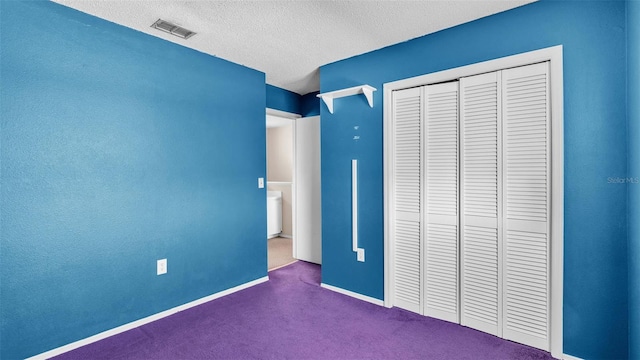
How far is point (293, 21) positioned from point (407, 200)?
172 centimetres

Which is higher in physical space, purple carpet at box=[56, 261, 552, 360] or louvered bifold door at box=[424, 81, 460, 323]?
louvered bifold door at box=[424, 81, 460, 323]

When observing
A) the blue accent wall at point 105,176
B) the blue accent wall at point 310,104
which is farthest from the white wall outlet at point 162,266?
the blue accent wall at point 310,104

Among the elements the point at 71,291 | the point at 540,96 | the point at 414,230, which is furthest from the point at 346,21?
the point at 71,291

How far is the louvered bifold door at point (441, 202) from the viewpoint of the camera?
8.02 ft

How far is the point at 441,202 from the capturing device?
2.51 metres

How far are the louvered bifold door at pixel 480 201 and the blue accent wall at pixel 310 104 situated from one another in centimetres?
222

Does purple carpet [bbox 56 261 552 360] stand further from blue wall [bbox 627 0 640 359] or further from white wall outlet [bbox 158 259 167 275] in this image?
blue wall [bbox 627 0 640 359]

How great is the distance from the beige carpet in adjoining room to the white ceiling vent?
2746 mm

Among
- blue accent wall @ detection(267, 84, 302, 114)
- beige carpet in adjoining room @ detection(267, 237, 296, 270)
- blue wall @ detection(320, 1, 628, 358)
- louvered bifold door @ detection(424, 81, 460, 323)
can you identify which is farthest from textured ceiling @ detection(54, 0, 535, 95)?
beige carpet in adjoining room @ detection(267, 237, 296, 270)

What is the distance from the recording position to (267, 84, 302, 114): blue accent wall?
397 cm

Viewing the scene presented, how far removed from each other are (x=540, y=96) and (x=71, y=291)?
3.46m

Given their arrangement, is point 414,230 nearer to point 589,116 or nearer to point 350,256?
point 350,256

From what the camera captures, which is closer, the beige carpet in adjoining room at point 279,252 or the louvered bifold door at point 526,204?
the louvered bifold door at point 526,204

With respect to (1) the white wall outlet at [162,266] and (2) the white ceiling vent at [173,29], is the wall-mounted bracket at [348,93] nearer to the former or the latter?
(2) the white ceiling vent at [173,29]
